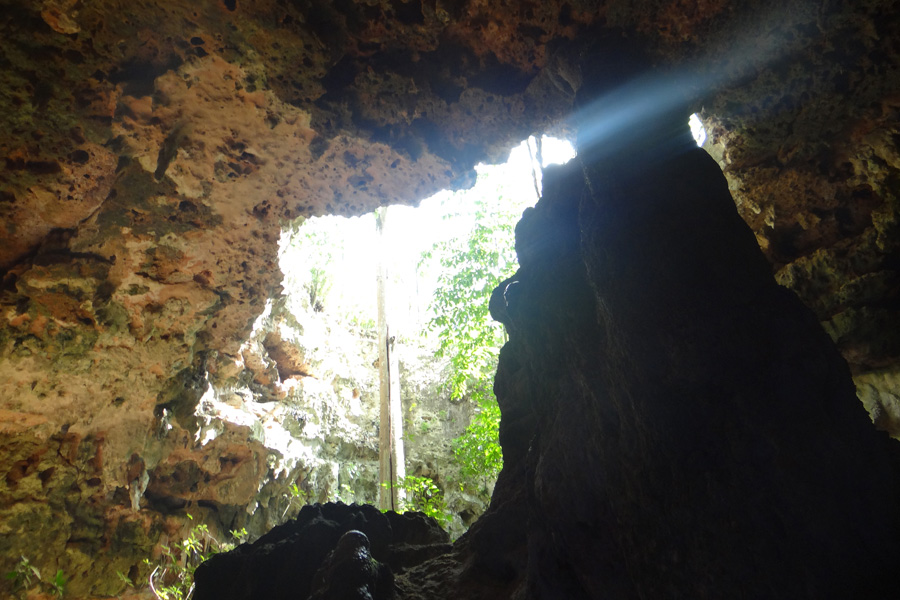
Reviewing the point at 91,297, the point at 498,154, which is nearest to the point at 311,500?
the point at 91,297

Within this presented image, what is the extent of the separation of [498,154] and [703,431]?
3.23 m

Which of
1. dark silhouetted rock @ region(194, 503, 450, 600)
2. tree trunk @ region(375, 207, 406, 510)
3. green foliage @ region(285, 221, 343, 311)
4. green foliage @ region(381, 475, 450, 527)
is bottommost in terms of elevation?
dark silhouetted rock @ region(194, 503, 450, 600)

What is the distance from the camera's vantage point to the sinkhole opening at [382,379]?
24.9 feet

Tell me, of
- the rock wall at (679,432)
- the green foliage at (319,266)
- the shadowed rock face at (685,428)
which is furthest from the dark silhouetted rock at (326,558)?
the green foliage at (319,266)

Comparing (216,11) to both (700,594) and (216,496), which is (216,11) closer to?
(700,594)

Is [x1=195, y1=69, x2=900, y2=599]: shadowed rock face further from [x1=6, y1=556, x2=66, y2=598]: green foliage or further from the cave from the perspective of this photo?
[x1=6, y1=556, x2=66, y2=598]: green foliage

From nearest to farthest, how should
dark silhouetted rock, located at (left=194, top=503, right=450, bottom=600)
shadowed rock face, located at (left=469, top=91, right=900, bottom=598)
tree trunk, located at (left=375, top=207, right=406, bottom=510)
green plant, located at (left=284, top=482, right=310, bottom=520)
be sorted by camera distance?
shadowed rock face, located at (left=469, top=91, right=900, bottom=598), dark silhouetted rock, located at (left=194, top=503, right=450, bottom=600), green plant, located at (left=284, top=482, right=310, bottom=520), tree trunk, located at (left=375, top=207, right=406, bottom=510)

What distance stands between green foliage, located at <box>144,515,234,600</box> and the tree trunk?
8.72 feet

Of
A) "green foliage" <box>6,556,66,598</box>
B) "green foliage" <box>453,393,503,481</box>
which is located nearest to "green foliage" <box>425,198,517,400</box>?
"green foliage" <box>453,393,503,481</box>

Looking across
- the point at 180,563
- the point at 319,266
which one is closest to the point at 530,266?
the point at 180,563

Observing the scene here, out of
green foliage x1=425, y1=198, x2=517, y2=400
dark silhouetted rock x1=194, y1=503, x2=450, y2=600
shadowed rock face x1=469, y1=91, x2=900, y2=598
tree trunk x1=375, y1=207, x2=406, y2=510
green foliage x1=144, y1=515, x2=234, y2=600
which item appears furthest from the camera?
green foliage x1=425, y1=198, x2=517, y2=400

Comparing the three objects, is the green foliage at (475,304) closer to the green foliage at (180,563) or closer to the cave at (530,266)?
the cave at (530,266)

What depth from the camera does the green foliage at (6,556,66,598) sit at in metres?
4.86

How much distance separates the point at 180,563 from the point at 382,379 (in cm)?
416
